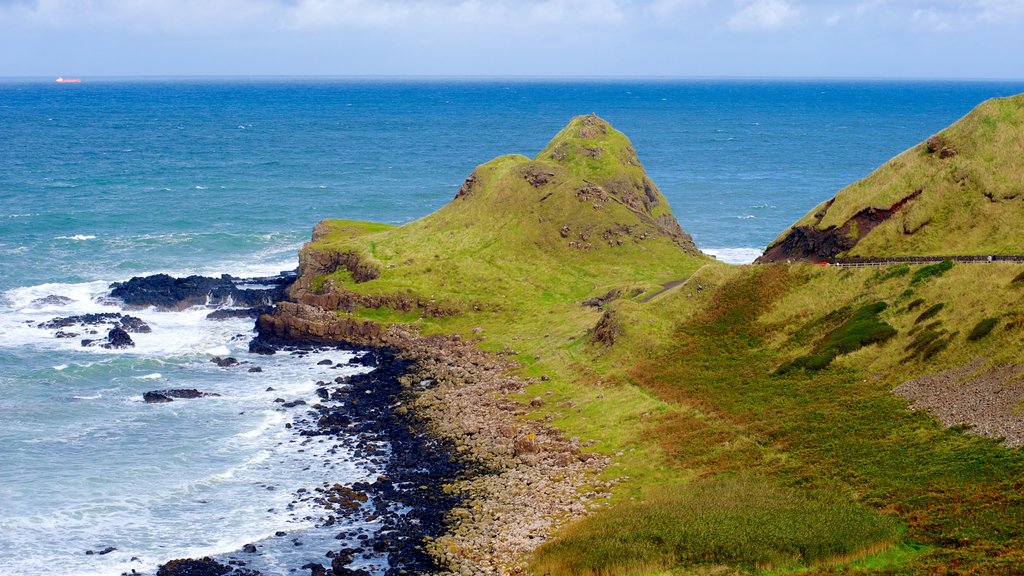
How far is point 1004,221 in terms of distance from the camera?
83000mm

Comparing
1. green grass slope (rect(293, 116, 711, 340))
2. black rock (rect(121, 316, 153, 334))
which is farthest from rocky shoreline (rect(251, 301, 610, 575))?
black rock (rect(121, 316, 153, 334))

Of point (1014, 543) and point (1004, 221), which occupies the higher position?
point (1004, 221)

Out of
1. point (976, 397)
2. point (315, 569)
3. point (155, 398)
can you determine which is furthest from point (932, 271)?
point (155, 398)

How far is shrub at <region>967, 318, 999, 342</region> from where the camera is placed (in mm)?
67625

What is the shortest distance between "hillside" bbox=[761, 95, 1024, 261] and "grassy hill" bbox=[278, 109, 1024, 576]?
14.0 inches

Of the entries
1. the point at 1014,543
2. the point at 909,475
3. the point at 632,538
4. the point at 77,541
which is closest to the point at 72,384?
the point at 77,541

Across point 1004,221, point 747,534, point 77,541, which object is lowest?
point 77,541

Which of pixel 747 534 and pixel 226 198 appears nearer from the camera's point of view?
pixel 747 534

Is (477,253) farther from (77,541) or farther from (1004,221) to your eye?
(77,541)

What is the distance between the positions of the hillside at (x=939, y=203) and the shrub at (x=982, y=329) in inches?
552

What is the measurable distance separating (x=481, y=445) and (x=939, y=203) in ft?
151

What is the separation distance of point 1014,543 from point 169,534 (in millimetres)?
A: 45924

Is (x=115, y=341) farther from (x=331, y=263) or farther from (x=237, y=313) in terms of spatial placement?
(x=331, y=263)

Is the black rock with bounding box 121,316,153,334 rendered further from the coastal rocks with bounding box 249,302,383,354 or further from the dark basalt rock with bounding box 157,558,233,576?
the dark basalt rock with bounding box 157,558,233,576
